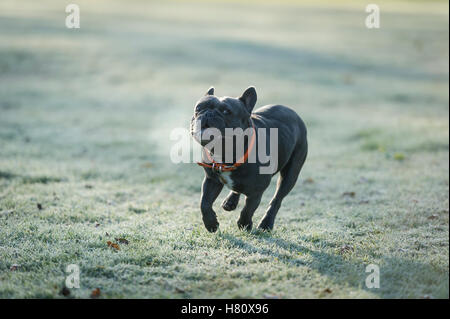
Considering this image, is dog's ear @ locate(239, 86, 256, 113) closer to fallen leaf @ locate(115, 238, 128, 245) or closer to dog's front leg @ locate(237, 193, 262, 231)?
dog's front leg @ locate(237, 193, 262, 231)

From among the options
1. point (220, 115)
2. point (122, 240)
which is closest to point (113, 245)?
point (122, 240)

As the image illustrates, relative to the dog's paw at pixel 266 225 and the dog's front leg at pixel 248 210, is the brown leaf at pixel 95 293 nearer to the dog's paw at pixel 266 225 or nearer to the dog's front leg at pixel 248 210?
the dog's front leg at pixel 248 210

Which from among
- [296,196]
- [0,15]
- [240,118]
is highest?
[0,15]

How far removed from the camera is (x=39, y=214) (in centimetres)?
655

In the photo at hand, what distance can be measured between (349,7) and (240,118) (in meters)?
35.6

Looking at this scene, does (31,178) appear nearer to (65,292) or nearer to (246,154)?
(65,292)

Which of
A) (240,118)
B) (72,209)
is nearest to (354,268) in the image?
(240,118)

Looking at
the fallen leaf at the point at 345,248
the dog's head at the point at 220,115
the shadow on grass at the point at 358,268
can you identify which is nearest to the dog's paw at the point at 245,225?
the shadow on grass at the point at 358,268

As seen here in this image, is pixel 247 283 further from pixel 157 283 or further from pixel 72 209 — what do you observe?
pixel 72 209

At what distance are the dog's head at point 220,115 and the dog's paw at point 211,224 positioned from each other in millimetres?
1176

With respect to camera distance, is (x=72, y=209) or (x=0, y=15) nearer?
(x=72, y=209)

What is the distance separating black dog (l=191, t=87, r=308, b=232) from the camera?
4.93 metres

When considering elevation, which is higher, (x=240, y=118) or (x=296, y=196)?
(x=240, y=118)

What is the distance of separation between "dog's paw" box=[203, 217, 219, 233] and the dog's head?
1176 mm
